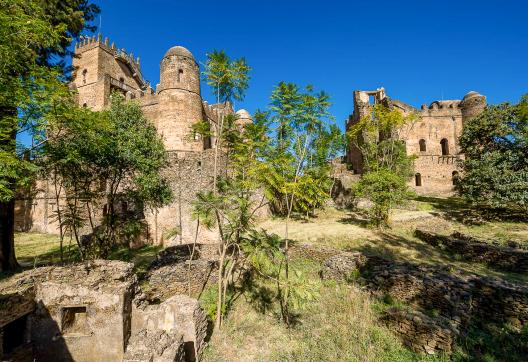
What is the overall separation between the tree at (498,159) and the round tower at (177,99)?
21790mm

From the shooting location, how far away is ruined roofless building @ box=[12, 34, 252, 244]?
Answer: 52.2 feet

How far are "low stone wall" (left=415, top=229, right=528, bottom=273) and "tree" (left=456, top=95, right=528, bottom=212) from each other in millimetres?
5415

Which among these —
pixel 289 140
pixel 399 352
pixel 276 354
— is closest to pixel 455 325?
pixel 399 352

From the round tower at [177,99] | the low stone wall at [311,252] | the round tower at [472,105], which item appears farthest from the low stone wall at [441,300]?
the round tower at [472,105]

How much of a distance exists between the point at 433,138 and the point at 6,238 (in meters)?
40.7

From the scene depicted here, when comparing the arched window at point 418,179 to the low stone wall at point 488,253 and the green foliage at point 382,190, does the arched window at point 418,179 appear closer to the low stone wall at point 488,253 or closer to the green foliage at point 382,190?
the green foliage at point 382,190

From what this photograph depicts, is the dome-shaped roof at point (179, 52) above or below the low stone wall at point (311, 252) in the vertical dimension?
above

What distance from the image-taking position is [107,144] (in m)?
10.8

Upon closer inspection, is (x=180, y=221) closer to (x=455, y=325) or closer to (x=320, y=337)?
(x=320, y=337)

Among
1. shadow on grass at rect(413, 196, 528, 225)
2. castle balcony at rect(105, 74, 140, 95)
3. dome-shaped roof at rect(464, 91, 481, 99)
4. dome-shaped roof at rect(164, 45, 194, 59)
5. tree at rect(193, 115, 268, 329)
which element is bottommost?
shadow on grass at rect(413, 196, 528, 225)

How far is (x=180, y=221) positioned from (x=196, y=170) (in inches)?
130

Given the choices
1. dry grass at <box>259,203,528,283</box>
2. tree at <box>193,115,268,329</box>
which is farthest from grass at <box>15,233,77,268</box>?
dry grass at <box>259,203,528,283</box>

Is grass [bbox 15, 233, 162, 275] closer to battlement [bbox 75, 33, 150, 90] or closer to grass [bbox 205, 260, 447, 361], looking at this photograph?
grass [bbox 205, 260, 447, 361]

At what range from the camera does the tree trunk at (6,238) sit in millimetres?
10391
